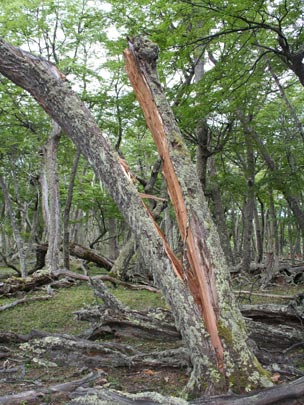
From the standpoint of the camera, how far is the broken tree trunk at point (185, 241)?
333cm

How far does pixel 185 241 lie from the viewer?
3693mm

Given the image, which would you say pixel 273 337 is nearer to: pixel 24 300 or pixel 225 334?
pixel 225 334

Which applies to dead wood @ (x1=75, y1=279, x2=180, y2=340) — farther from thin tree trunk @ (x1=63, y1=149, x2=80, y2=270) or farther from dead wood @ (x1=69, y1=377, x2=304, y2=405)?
thin tree trunk @ (x1=63, y1=149, x2=80, y2=270)

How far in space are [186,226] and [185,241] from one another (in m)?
0.14

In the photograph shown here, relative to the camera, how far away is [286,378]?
12.2ft


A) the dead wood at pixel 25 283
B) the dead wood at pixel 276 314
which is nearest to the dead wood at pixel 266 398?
the dead wood at pixel 276 314

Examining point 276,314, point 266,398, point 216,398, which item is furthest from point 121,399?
point 276,314

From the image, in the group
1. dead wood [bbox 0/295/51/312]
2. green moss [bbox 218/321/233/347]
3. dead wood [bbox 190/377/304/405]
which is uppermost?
green moss [bbox 218/321/233/347]

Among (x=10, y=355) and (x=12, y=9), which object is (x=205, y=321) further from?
(x=12, y=9)

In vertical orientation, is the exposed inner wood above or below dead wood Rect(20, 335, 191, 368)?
above

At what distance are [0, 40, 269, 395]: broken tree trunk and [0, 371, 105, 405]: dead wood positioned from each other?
3.53ft

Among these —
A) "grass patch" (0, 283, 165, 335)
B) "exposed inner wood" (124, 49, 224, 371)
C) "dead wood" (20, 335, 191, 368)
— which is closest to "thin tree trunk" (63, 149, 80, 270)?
"grass patch" (0, 283, 165, 335)

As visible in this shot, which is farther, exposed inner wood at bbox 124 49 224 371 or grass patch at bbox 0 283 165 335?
grass patch at bbox 0 283 165 335

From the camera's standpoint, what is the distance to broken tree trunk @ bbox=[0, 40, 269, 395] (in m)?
3.33
